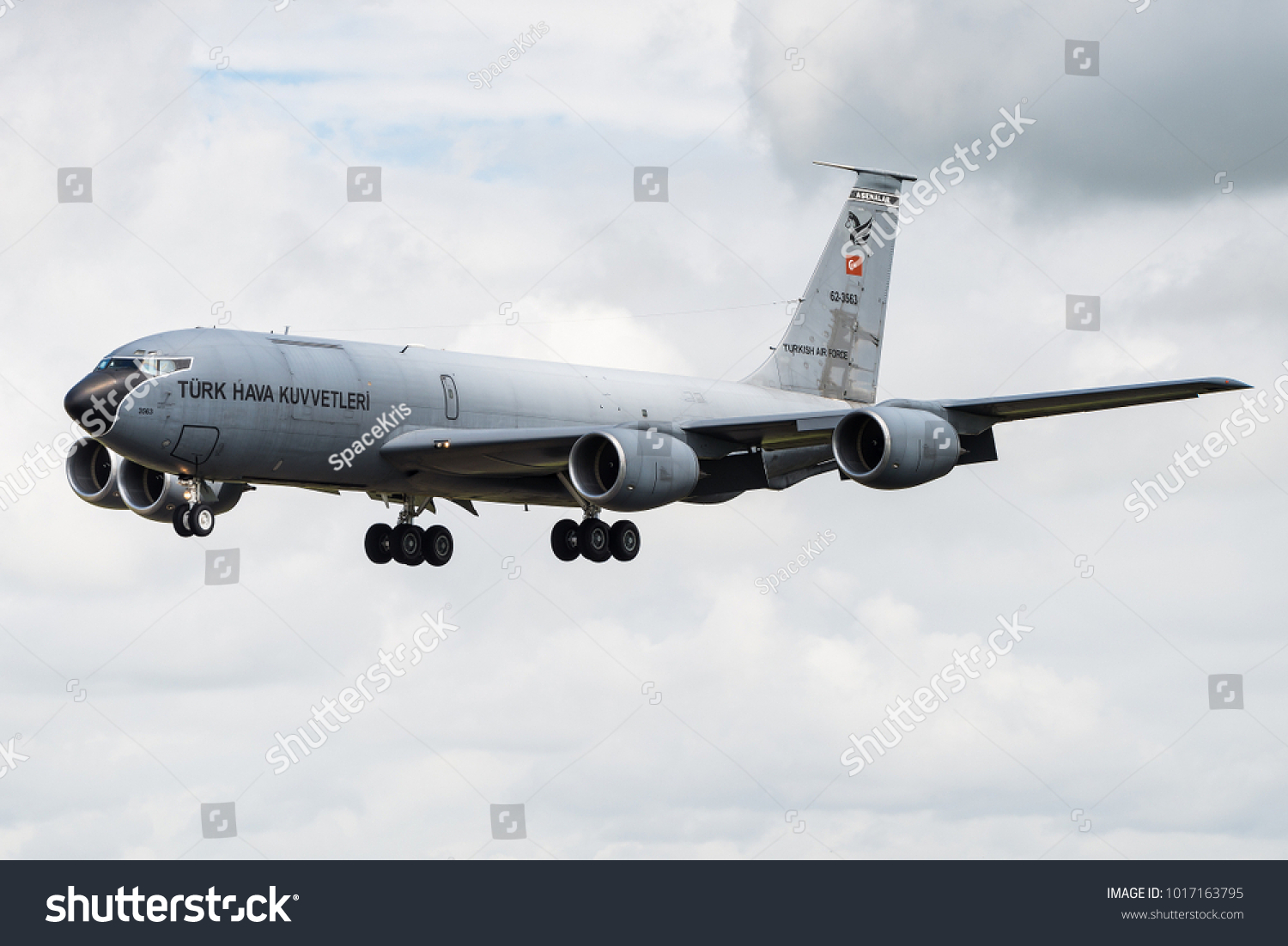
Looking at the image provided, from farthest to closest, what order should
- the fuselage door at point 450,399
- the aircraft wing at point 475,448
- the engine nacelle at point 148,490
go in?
the engine nacelle at point 148,490 → the fuselage door at point 450,399 → the aircraft wing at point 475,448

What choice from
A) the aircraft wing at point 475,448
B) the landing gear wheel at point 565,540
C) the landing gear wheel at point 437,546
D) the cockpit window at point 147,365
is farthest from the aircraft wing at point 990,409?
the cockpit window at point 147,365

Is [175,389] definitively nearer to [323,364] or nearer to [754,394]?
[323,364]

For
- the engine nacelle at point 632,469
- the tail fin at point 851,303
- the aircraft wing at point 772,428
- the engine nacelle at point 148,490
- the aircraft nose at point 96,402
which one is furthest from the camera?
the tail fin at point 851,303

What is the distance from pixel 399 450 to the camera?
40.1 meters

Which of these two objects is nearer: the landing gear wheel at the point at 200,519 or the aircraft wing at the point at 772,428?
the landing gear wheel at the point at 200,519

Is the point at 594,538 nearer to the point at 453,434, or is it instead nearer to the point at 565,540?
the point at 565,540

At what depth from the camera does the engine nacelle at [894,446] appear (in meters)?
38.2

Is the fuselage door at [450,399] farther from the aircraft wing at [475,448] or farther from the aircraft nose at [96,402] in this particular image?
the aircraft nose at [96,402]

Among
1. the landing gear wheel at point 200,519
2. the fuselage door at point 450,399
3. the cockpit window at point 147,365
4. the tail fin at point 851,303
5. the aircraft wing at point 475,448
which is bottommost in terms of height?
the landing gear wheel at point 200,519

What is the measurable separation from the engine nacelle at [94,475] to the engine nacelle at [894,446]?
17.1 metres

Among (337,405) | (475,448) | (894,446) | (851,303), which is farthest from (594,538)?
(851,303)

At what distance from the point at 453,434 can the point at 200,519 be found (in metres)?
6.13

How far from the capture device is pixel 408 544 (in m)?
44.8

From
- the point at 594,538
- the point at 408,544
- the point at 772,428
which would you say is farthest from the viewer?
the point at 408,544
